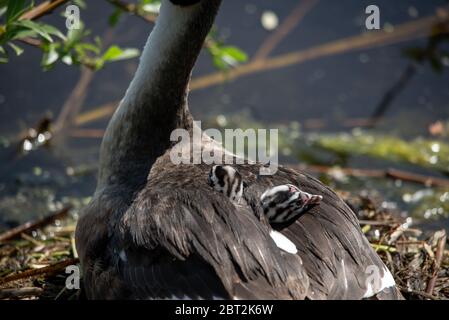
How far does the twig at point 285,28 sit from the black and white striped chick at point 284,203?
15.0ft

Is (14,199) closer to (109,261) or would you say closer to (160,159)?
(160,159)

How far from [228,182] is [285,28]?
16.9ft

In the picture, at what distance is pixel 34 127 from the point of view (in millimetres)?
7035

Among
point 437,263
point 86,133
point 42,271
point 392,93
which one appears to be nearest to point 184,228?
point 42,271

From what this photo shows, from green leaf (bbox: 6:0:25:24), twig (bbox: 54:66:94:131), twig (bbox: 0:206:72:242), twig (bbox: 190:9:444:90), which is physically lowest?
twig (bbox: 0:206:72:242)

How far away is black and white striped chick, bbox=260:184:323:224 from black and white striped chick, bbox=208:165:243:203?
0.45 ft

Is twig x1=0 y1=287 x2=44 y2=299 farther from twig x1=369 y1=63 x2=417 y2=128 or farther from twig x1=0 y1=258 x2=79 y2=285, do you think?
twig x1=369 y1=63 x2=417 y2=128

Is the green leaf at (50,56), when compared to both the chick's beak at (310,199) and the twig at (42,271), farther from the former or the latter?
the chick's beak at (310,199)

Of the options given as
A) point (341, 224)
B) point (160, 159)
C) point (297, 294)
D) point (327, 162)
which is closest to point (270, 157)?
point (327, 162)

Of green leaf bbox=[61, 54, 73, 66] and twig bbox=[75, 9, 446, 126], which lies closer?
green leaf bbox=[61, 54, 73, 66]

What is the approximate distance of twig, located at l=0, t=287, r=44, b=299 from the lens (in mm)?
3893

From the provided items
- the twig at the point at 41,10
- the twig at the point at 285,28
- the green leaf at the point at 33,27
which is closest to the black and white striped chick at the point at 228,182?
the green leaf at the point at 33,27

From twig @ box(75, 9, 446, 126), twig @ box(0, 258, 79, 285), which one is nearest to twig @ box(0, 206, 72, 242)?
twig @ box(0, 258, 79, 285)

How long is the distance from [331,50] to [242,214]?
5085mm
